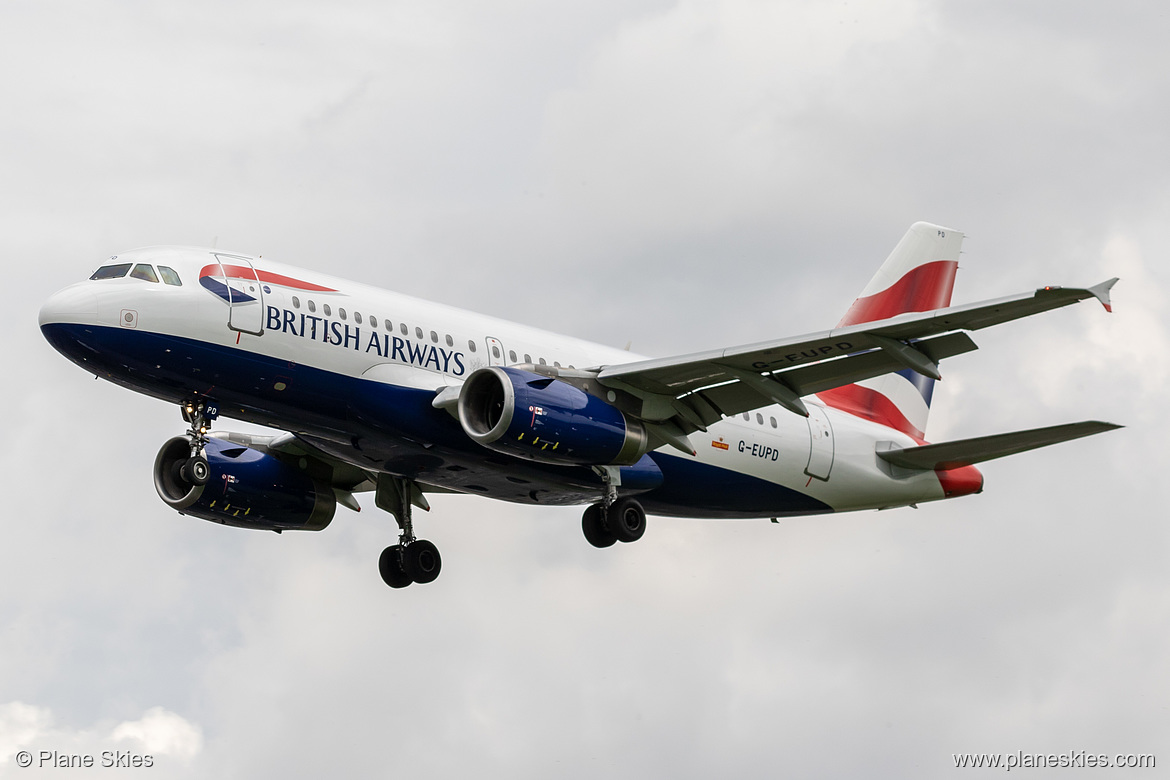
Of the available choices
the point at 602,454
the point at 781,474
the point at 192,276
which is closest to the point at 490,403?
the point at 602,454

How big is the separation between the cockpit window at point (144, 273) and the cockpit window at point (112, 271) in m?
0.18

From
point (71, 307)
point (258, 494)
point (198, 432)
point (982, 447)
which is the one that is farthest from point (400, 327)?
point (982, 447)

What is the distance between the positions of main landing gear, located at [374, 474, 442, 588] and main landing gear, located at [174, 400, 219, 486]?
275 inches

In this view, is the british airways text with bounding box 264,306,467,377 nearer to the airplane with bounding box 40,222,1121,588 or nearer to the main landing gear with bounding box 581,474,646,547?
the airplane with bounding box 40,222,1121,588

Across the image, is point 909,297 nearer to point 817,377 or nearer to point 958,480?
point 958,480

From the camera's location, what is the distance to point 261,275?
29688 millimetres

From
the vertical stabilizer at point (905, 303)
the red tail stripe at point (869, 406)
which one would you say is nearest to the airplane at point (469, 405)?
the red tail stripe at point (869, 406)

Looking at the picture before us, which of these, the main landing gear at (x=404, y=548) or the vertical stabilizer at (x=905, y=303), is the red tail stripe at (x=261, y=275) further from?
the vertical stabilizer at (x=905, y=303)

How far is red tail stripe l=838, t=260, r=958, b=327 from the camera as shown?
135 ft

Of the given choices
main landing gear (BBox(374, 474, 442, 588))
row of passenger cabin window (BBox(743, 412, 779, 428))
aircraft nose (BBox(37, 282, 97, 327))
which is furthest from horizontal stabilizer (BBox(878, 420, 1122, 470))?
aircraft nose (BBox(37, 282, 97, 327))

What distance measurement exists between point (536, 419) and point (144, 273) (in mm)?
7957

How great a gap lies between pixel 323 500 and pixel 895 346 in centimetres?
1588

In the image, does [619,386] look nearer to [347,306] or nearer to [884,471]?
[347,306]

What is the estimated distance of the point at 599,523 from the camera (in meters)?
33.4
